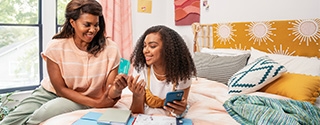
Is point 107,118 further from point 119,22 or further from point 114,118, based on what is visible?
point 119,22

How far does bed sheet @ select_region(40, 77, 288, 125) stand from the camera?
43.7 inches

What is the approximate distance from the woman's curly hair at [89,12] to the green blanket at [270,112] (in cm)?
78

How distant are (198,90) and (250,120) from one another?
28.5 inches

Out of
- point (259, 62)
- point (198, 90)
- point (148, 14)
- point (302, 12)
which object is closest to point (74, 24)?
point (198, 90)

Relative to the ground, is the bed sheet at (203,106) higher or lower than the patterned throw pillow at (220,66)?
lower

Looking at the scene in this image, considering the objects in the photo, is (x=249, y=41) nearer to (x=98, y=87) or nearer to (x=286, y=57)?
(x=286, y=57)

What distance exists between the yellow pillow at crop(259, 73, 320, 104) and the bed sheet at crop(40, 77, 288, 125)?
7cm

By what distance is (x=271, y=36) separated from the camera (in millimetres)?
2066

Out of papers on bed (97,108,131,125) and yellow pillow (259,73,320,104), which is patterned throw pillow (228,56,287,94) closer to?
yellow pillow (259,73,320,104)

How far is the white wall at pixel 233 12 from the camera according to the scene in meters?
1.91

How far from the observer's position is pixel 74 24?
4.64ft

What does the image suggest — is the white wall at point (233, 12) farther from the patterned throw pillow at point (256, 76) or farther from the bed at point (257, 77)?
the patterned throw pillow at point (256, 76)

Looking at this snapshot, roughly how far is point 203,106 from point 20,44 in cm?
214

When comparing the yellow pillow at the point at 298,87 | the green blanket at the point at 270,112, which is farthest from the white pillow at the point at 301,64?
the green blanket at the point at 270,112
